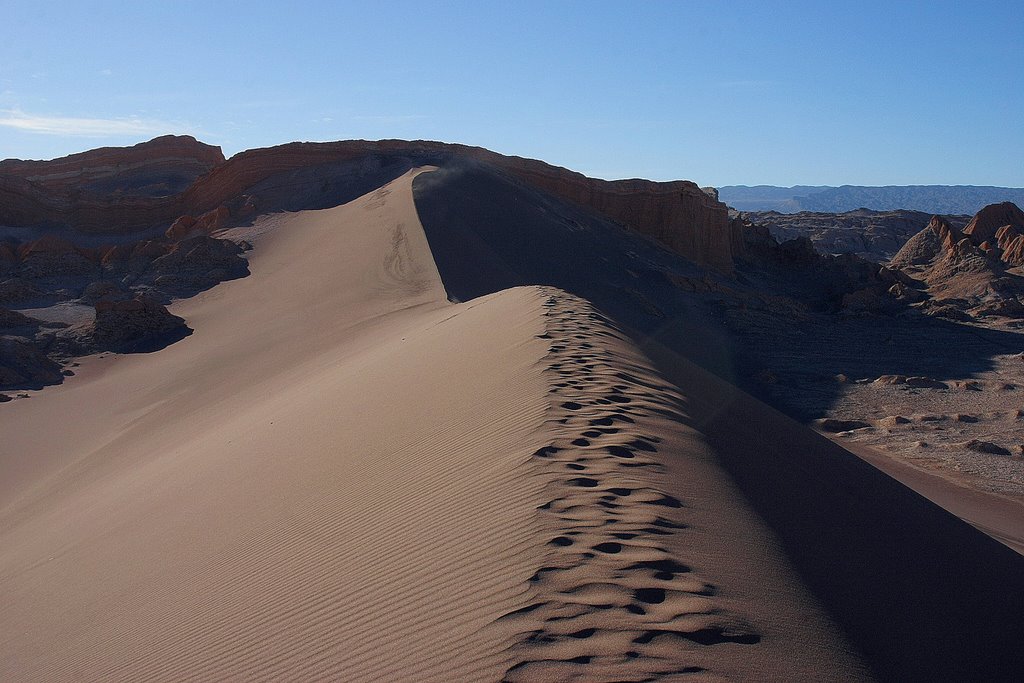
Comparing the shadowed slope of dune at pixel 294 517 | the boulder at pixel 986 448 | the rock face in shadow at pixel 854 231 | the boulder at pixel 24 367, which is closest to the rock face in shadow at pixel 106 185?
the boulder at pixel 24 367

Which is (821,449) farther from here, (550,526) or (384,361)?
(384,361)

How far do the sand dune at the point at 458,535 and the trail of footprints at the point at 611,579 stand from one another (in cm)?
1

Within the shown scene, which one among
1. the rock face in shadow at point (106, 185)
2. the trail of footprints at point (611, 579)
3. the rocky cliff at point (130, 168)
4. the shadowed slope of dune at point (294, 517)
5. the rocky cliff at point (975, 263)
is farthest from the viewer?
the rocky cliff at point (130, 168)

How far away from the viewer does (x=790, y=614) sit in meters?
3.28

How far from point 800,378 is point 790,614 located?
50.4 feet

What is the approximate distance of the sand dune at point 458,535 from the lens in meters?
3.03

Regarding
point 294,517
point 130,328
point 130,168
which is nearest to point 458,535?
point 294,517

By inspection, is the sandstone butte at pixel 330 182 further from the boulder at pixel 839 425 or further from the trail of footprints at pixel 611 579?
the trail of footprints at pixel 611 579

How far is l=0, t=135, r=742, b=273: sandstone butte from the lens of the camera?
27219 mm

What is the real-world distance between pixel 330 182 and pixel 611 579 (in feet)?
88.2

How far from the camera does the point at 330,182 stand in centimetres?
2838

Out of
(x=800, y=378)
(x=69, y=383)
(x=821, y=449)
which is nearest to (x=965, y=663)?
(x=821, y=449)

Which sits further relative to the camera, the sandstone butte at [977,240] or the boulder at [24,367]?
the sandstone butte at [977,240]

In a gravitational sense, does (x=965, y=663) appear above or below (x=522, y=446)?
below
